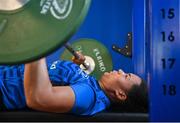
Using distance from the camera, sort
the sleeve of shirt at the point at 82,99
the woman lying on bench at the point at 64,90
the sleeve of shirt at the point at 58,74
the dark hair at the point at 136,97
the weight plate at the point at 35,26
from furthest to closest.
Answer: the dark hair at the point at 136,97
the sleeve of shirt at the point at 58,74
the sleeve of shirt at the point at 82,99
the woman lying on bench at the point at 64,90
the weight plate at the point at 35,26

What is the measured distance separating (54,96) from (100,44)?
112 centimetres

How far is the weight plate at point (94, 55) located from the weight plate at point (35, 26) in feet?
5.10

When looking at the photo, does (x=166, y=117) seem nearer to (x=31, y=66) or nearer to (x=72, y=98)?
(x=31, y=66)

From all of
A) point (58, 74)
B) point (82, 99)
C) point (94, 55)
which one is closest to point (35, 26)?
point (82, 99)

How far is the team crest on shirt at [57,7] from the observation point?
2.64ft

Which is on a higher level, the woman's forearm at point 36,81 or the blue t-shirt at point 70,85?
the woman's forearm at point 36,81

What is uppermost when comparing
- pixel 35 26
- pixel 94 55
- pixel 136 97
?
pixel 35 26

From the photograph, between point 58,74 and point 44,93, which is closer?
point 44,93

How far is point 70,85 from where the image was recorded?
1612mm

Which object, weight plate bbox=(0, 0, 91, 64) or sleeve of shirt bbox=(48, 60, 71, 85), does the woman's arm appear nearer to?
sleeve of shirt bbox=(48, 60, 71, 85)

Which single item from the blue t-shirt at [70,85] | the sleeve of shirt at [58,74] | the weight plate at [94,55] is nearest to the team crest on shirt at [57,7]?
the blue t-shirt at [70,85]

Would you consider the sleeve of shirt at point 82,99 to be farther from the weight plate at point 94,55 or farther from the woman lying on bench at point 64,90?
the weight plate at point 94,55

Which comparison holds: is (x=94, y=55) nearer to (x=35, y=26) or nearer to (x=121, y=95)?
(x=121, y=95)

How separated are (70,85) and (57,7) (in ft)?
2.73
